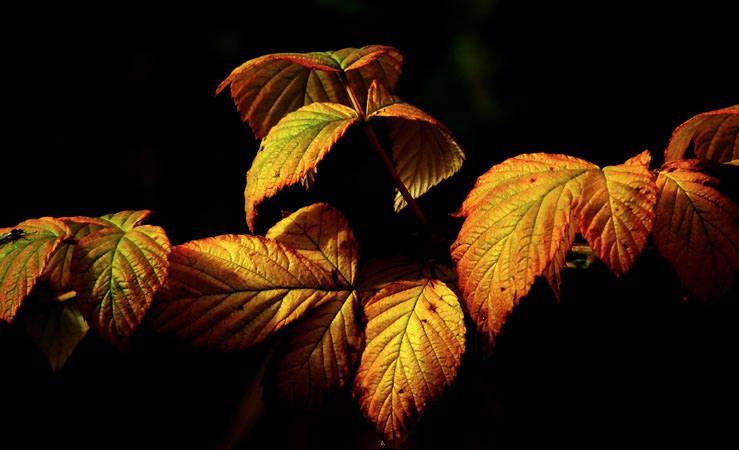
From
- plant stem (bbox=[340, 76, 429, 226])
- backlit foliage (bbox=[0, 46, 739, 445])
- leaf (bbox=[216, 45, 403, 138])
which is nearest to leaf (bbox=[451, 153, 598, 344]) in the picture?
backlit foliage (bbox=[0, 46, 739, 445])

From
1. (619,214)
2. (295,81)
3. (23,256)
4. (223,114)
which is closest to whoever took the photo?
(619,214)

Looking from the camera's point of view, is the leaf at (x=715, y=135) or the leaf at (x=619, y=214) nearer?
the leaf at (x=619, y=214)

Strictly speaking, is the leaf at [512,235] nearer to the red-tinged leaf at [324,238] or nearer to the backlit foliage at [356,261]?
the backlit foliage at [356,261]

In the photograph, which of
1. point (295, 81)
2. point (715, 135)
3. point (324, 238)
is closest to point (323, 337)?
point (324, 238)

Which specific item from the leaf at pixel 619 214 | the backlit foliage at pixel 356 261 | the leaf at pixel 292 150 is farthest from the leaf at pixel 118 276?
the leaf at pixel 619 214

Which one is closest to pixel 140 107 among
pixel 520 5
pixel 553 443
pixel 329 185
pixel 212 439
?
pixel 329 185

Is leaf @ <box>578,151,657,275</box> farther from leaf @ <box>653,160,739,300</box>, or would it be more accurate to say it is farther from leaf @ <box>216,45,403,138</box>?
leaf @ <box>216,45,403,138</box>

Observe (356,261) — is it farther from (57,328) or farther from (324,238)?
(57,328)
